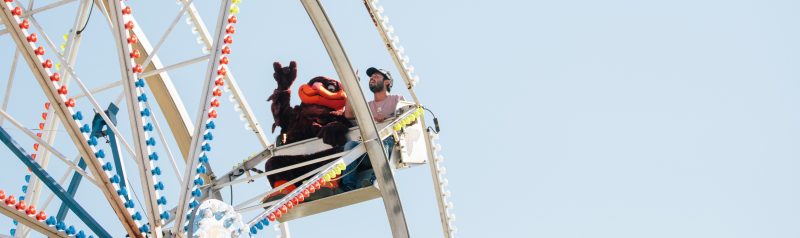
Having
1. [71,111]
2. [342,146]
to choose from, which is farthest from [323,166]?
[71,111]

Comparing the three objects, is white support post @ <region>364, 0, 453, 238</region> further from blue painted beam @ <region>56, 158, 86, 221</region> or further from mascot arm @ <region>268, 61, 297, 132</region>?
blue painted beam @ <region>56, 158, 86, 221</region>

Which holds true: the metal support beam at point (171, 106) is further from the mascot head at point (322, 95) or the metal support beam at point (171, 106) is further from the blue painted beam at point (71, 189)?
the blue painted beam at point (71, 189)

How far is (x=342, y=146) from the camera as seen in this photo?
67.8ft

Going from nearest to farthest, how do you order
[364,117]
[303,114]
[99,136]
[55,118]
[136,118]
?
[136,118] → [99,136] → [364,117] → [55,118] → [303,114]

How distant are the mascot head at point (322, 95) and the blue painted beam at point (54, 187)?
511 cm

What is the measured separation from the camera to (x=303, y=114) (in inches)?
843

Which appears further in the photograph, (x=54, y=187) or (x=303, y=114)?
(x=303, y=114)

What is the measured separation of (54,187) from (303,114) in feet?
16.8

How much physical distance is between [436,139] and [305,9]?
184 inches

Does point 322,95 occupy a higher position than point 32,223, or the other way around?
point 322,95

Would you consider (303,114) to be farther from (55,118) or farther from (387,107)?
(55,118)

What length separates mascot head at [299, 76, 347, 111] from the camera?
70.4ft

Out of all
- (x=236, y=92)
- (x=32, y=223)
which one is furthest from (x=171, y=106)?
(x=32, y=223)

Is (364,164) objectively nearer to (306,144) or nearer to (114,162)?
(306,144)
